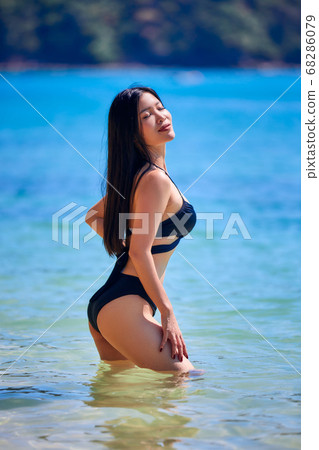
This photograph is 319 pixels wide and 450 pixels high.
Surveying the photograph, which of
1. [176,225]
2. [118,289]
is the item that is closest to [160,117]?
[176,225]

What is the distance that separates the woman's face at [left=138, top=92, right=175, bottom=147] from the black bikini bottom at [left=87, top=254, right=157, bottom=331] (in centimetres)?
49

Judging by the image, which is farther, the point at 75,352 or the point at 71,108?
the point at 71,108

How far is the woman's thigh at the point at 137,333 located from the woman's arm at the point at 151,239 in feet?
0.14

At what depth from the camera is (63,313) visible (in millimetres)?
4746

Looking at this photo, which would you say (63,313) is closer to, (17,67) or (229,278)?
(229,278)

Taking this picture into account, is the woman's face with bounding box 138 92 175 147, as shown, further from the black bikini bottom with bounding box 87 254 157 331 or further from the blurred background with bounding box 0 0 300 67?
the blurred background with bounding box 0 0 300 67

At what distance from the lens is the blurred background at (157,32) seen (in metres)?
40.5

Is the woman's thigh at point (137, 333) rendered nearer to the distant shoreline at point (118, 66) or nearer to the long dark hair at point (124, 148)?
the long dark hair at point (124, 148)

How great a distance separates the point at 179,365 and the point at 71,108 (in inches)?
1149

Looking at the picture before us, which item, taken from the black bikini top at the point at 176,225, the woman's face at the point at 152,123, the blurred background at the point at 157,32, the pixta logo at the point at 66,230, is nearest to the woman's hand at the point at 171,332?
the black bikini top at the point at 176,225
